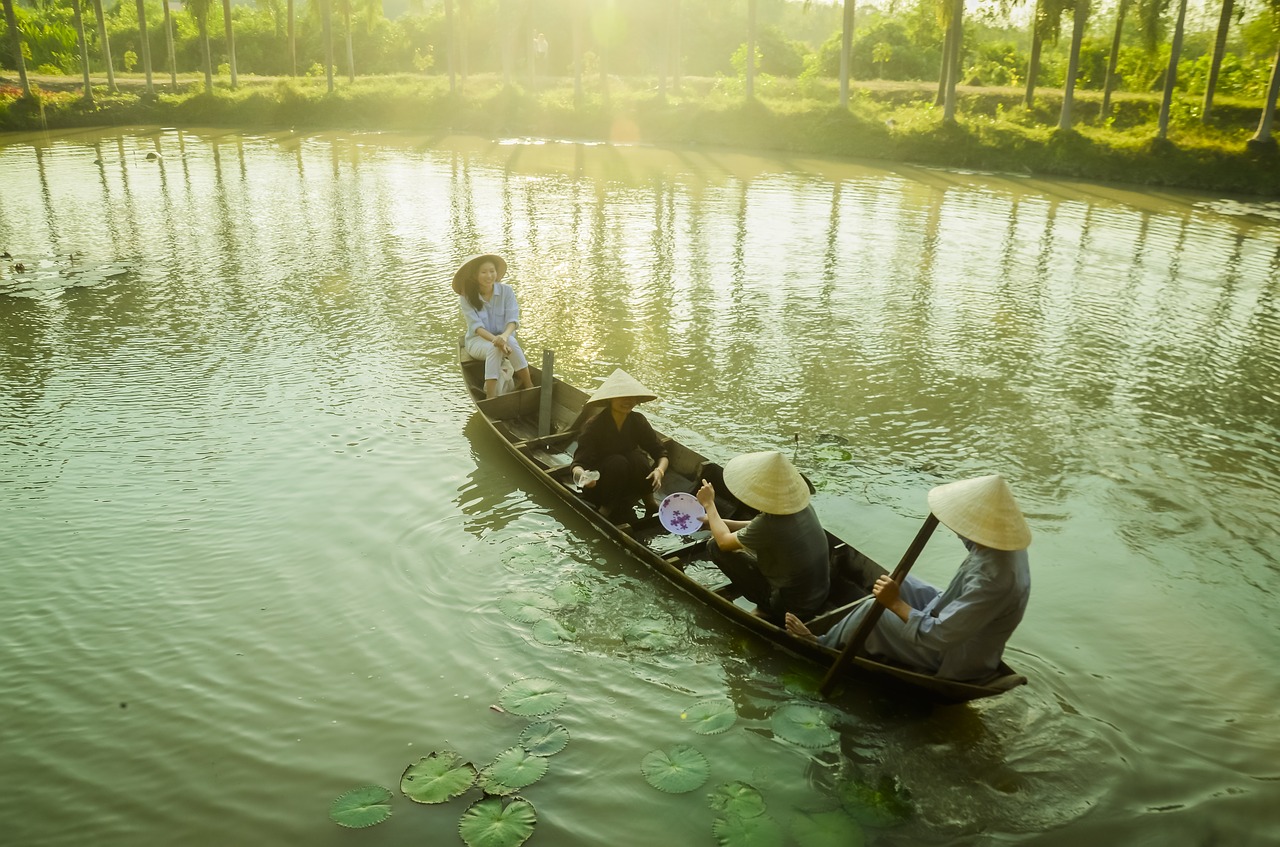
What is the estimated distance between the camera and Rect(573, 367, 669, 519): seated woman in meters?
7.55

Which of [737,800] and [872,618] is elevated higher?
[872,618]

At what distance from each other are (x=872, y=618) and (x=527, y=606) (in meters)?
2.83

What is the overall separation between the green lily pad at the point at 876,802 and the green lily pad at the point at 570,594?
99.2 inches

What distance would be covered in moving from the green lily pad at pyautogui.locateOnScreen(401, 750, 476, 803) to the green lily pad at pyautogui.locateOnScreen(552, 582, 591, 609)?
173cm

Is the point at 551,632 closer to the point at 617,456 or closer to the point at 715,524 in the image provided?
the point at 715,524

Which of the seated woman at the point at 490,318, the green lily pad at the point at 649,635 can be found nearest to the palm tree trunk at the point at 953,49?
the seated woman at the point at 490,318

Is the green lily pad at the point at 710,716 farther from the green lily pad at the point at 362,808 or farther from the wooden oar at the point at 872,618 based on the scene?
the green lily pad at the point at 362,808

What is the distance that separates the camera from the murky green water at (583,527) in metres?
5.21

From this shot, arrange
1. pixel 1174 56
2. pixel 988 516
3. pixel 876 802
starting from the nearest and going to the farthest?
1. pixel 988 516
2. pixel 876 802
3. pixel 1174 56

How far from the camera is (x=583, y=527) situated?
7855mm

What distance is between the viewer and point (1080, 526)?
26.8 ft

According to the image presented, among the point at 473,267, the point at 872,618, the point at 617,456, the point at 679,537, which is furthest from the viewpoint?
the point at 473,267

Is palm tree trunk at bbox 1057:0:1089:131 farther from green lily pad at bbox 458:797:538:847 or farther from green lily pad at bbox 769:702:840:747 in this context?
green lily pad at bbox 458:797:538:847

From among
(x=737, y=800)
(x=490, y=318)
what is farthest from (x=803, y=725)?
(x=490, y=318)
